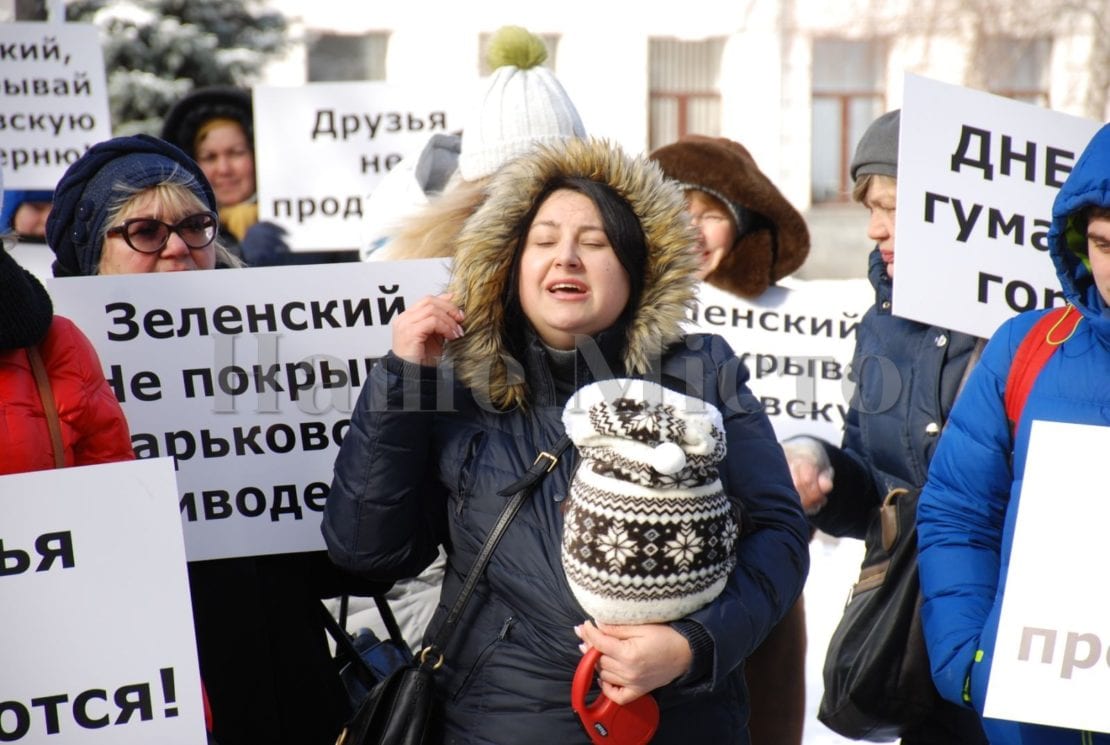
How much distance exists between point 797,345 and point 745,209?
18.2 inches

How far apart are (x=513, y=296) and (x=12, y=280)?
965 millimetres

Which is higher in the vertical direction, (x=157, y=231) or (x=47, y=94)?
(x=47, y=94)

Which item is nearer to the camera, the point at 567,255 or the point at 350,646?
the point at 567,255

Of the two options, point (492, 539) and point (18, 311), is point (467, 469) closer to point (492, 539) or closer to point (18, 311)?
point (492, 539)

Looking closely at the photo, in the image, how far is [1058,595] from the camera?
2.28 m

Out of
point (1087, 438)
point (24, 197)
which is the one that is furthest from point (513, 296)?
point (24, 197)

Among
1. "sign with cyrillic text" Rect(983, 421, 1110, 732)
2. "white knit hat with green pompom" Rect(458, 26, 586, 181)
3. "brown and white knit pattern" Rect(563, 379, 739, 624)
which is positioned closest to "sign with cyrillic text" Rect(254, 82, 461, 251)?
"white knit hat with green pompom" Rect(458, 26, 586, 181)

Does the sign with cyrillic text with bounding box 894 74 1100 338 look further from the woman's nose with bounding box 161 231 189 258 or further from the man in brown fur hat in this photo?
the woman's nose with bounding box 161 231 189 258

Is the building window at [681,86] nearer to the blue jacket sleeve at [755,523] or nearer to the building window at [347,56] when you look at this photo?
the building window at [347,56]

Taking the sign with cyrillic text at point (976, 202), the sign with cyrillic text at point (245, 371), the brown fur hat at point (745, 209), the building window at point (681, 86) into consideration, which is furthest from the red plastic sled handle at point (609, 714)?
the building window at point (681, 86)

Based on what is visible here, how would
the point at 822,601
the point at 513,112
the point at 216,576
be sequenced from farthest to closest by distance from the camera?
the point at 822,601, the point at 513,112, the point at 216,576

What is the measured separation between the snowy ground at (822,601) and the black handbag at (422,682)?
2533mm

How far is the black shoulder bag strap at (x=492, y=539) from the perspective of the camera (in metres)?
2.69

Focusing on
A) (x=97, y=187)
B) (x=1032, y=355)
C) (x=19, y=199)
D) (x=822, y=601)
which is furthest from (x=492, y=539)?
(x=19, y=199)
